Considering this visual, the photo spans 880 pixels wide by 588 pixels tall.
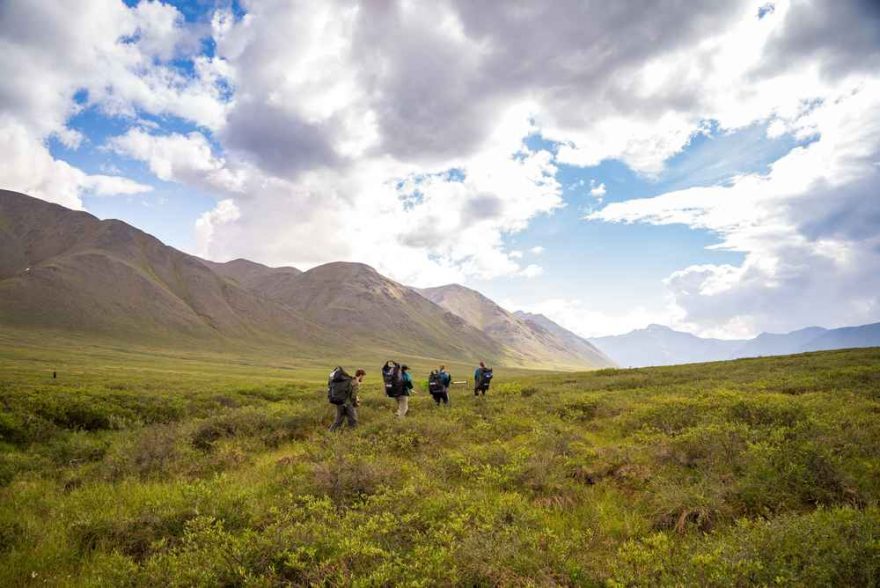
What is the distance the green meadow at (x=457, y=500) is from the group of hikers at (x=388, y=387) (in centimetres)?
90

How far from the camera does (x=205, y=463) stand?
39.2ft

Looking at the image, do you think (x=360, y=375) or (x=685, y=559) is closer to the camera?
(x=685, y=559)

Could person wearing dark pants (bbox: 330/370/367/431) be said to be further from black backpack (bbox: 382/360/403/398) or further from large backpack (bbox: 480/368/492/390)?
large backpack (bbox: 480/368/492/390)

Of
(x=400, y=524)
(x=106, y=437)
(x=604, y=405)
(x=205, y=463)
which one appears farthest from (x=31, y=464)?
(x=604, y=405)

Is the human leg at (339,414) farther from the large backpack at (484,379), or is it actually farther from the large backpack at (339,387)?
the large backpack at (484,379)

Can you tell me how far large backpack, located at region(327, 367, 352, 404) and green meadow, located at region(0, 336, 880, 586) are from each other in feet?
4.36

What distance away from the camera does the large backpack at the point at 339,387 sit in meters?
15.9

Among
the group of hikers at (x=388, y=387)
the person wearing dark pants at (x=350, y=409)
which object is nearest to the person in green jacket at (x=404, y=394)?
the group of hikers at (x=388, y=387)

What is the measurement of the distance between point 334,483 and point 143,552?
11.4ft

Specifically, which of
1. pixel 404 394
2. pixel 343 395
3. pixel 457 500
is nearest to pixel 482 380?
pixel 404 394

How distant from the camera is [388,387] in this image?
19938 millimetres

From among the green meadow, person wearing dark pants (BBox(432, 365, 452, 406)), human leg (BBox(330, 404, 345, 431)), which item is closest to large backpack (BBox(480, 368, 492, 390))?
person wearing dark pants (BBox(432, 365, 452, 406))

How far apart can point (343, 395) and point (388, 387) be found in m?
4.10

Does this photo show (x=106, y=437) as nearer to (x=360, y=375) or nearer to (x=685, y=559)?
(x=360, y=375)
